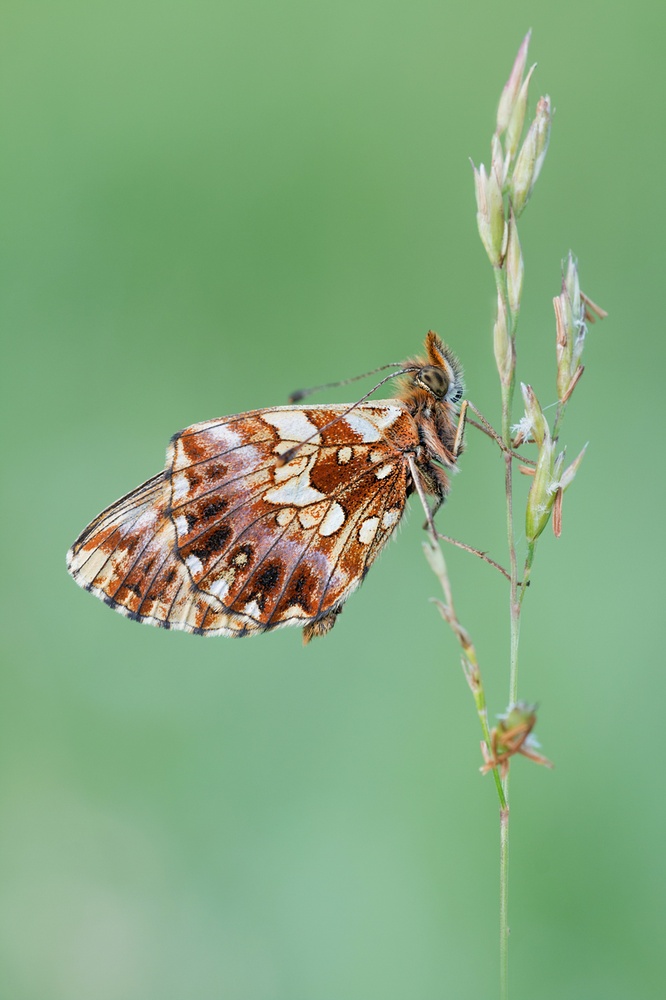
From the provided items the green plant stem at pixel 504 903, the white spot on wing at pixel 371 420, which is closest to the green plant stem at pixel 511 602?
the green plant stem at pixel 504 903

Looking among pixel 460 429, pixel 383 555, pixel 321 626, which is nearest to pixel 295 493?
pixel 321 626

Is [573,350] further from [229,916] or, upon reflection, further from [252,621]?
[229,916]

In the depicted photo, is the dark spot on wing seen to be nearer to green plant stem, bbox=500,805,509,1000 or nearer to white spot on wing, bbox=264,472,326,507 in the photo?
white spot on wing, bbox=264,472,326,507

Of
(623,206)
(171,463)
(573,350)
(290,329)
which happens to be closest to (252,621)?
(171,463)

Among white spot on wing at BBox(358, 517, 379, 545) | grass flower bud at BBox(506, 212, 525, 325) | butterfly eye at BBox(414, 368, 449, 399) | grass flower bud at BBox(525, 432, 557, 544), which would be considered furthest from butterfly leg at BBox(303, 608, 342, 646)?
grass flower bud at BBox(506, 212, 525, 325)

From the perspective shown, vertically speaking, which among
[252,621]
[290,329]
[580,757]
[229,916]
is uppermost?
[290,329]

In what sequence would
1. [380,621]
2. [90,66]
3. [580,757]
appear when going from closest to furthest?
[580,757]
[380,621]
[90,66]
